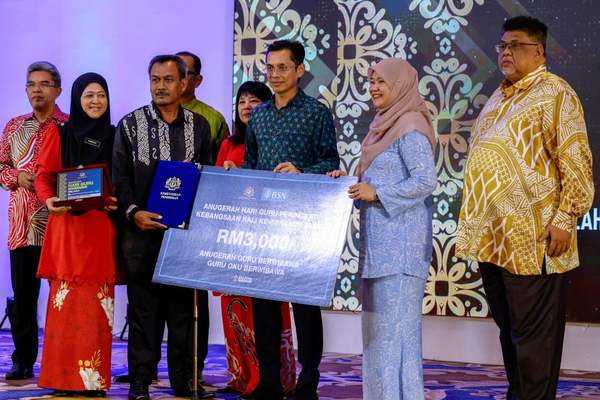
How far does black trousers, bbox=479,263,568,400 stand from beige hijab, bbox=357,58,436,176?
25.4 inches

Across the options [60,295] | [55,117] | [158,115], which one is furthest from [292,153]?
[55,117]

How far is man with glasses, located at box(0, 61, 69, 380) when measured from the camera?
476 centimetres

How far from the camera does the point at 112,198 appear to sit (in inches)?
163

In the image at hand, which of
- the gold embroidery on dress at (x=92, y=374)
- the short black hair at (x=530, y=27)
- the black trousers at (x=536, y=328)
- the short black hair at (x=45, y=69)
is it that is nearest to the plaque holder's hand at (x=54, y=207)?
the gold embroidery on dress at (x=92, y=374)

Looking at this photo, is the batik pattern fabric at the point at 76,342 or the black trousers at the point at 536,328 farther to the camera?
the batik pattern fabric at the point at 76,342

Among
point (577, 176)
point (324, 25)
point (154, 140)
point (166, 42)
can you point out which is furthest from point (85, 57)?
point (577, 176)

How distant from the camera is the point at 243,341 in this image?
4426 millimetres

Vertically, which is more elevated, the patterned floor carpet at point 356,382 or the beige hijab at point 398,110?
the beige hijab at point 398,110

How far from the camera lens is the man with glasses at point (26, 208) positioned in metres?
4.76

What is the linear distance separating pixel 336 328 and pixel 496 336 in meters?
0.98

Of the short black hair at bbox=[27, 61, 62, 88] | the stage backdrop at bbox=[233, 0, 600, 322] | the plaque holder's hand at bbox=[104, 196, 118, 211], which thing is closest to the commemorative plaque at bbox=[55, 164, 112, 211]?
the plaque holder's hand at bbox=[104, 196, 118, 211]

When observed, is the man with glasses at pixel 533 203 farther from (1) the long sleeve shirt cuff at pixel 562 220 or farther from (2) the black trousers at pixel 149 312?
(2) the black trousers at pixel 149 312

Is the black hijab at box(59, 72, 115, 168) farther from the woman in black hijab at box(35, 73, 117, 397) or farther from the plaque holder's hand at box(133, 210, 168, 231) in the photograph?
the plaque holder's hand at box(133, 210, 168, 231)

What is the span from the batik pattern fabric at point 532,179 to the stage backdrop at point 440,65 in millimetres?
1628
